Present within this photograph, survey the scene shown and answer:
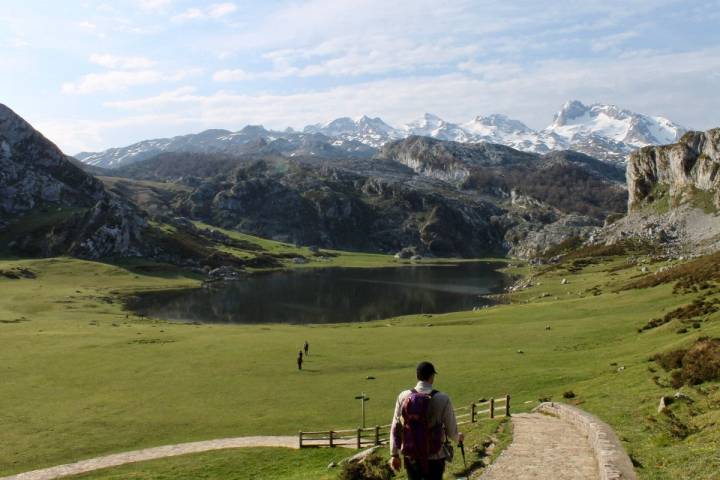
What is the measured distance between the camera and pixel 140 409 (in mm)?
48469

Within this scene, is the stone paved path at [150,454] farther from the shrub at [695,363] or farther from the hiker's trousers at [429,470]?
the hiker's trousers at [429,470]

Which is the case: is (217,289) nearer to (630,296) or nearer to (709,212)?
(630,296)

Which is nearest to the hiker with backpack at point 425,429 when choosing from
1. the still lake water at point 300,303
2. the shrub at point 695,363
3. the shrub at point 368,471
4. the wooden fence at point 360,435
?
the shrub at point 368,471

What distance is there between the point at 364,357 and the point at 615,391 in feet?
105

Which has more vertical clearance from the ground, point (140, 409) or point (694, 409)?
point (694, 409)

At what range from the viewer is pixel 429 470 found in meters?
15.5

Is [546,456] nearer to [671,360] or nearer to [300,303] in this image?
[671,360]

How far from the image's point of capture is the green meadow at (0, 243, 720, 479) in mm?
34250

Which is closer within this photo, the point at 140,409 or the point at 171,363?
the point at 140,409

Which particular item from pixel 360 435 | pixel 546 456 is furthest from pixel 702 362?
pixel 360 435

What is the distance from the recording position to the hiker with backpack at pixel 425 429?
1508 cm

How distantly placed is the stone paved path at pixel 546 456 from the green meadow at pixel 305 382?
1.89m

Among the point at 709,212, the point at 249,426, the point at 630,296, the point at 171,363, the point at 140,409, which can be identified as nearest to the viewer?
the point at 249,426

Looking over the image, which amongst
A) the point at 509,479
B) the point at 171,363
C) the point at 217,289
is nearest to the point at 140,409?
the point at 171,363
